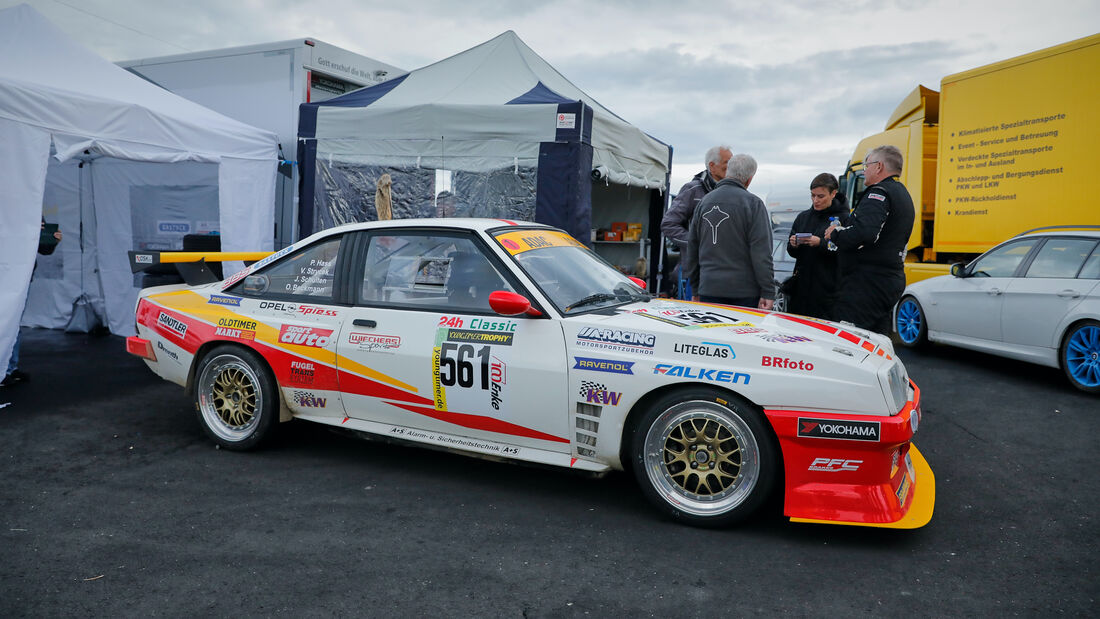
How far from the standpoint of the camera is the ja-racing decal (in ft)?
11.9

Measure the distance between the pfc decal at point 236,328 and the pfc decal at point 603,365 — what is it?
6.67 ft

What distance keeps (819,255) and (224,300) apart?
13.5 feet

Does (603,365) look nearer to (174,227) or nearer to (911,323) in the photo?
(911,323)

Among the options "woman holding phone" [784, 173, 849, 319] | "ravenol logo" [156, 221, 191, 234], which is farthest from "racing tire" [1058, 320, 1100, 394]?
"ravenol logo" [156, 221, 191, 234]

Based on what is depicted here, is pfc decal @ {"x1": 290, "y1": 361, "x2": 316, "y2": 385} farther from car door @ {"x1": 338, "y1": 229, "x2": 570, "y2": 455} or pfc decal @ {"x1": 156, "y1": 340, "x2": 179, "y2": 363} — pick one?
pfc decal @ {"x1": 156, "y1": 340, "x2": 179, "y2": 363}

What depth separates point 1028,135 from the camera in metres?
8.09

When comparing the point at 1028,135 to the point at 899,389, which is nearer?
the point at 899,389

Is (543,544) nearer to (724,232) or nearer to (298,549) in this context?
(298,549)

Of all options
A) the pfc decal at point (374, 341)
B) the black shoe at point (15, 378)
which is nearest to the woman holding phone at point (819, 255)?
the pfc decal at point (374, 341)

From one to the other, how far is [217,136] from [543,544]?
6378 mm

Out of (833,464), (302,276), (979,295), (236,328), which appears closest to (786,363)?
(833,464)

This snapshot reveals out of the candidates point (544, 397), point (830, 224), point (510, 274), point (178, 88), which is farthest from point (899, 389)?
point (178, 88)

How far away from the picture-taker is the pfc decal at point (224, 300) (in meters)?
4.46

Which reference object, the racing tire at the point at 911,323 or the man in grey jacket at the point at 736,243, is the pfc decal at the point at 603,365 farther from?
the racing tire at the point at 911,323
